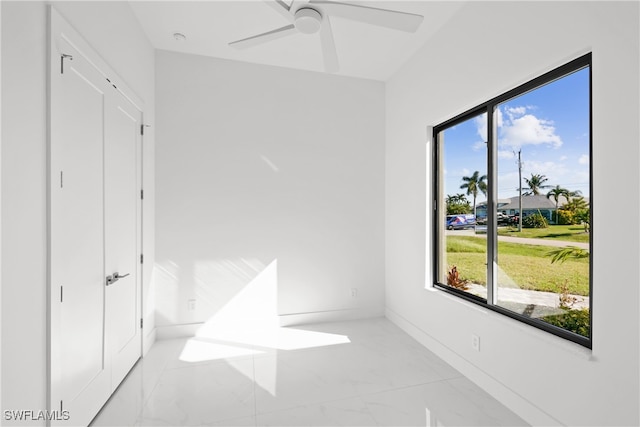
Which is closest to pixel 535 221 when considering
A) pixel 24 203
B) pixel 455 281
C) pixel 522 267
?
pixel 522 267

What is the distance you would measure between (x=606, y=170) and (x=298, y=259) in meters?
2.70

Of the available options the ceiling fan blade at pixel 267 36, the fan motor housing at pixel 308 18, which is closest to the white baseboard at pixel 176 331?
the ceiling fan blade at pixel 267 36

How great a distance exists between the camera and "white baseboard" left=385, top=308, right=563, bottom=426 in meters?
1.83

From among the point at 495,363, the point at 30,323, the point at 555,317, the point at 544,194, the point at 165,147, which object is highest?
the point at 165,147

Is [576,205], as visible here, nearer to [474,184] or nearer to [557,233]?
[557,233]

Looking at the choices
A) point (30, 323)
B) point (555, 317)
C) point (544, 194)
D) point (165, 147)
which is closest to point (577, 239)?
point (544, 194)

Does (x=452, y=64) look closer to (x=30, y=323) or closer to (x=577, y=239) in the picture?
(x=577, y=239)

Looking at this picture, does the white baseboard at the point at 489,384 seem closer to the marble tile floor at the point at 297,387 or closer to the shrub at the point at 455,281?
the marble tile floor at the point at 297,387

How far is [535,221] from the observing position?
2041 millimetres

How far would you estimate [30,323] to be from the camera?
1.33 meters

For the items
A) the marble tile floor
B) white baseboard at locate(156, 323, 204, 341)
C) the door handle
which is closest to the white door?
the door handle

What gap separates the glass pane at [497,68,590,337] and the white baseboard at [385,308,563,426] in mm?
526

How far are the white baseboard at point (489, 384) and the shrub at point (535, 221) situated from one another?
110 centimetres

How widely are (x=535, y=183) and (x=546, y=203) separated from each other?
159mm
